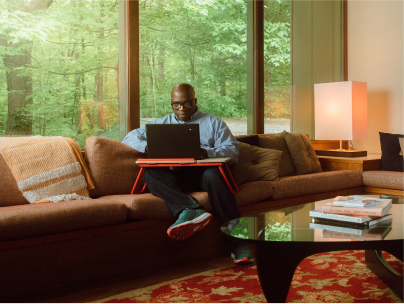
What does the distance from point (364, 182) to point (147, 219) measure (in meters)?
2.27

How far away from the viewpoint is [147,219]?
2.35 m

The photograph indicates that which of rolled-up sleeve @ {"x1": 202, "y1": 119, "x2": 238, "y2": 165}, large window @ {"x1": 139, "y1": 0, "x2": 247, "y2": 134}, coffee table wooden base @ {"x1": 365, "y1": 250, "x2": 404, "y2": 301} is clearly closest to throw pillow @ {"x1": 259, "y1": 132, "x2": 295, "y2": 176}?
large window @ {"x1": 139, "y1": 0, "x2": 247, "y2": 134}

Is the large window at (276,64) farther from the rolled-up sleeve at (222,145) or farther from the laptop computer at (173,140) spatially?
the laptop computer at (173,140)

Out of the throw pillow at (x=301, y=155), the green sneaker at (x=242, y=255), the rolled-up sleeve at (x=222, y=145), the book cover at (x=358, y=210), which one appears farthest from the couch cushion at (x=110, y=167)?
the throw pillow at (x=301, y=155)

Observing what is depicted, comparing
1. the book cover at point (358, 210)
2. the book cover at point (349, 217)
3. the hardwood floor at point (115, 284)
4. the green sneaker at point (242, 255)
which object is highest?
the book cover at point (358, 210)

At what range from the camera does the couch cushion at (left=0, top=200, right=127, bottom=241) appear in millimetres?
1881

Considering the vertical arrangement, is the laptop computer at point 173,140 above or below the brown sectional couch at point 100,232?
above

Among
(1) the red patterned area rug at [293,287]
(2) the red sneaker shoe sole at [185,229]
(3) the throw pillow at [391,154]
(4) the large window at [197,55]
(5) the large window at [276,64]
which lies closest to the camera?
(1) the red patterned area rug at [293,287]

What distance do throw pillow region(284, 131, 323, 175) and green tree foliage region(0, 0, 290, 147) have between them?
0.59m

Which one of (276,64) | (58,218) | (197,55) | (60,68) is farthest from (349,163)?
(58,218)

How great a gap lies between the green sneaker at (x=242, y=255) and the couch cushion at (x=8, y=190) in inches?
50.7

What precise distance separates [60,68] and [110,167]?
2.82ft

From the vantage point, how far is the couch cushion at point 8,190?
2333mm

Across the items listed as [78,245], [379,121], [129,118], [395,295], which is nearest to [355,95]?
[379,121]
